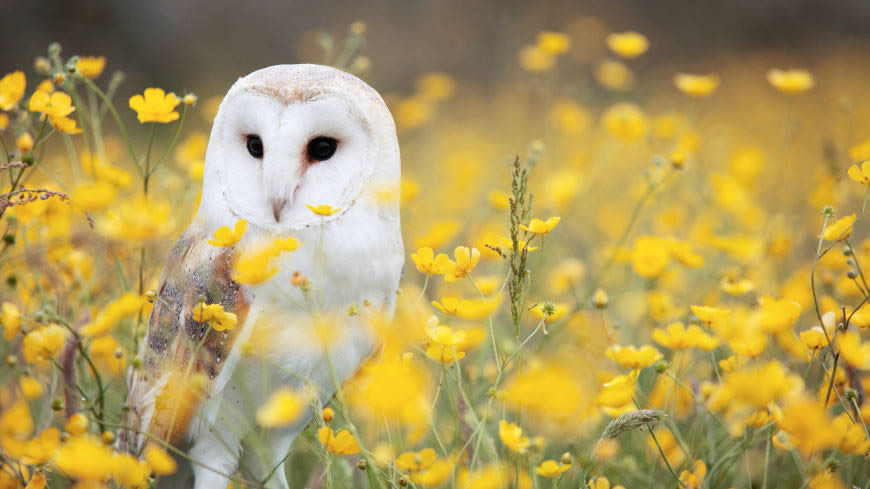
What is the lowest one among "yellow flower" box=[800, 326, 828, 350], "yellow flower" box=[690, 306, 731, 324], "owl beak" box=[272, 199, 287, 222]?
"yellow flower" box=[800, 326, 828, 350]

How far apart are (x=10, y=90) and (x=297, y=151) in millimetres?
384

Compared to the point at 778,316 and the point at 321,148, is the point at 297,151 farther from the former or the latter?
the point at 778,316

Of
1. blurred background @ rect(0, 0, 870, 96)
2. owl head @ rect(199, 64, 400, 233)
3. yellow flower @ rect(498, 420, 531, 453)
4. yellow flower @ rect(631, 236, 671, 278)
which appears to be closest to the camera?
yellow flower @ rect(498, 420, 531, 453)

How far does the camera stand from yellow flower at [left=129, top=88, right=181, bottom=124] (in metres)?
0.98

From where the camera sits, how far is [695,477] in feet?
3.15

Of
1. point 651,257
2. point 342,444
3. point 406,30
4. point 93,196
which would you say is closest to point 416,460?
point 342,444

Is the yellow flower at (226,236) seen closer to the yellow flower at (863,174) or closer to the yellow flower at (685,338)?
the yellow flower at (685,338)

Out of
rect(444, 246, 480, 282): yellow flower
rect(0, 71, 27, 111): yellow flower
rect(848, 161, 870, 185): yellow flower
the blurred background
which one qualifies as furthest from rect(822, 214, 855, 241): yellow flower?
the blurred background

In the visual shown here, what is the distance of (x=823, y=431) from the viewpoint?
2.19ft

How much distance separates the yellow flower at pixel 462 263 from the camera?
0.90m

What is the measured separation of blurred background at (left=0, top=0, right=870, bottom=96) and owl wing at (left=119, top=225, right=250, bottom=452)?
380 cm

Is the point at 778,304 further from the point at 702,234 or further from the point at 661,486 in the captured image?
the point at 702,234

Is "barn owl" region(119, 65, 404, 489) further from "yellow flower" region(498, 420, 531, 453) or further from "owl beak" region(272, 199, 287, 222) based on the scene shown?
"yellow flower" region(498, 420, 531, 453)

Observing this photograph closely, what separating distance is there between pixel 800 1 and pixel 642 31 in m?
1.04
